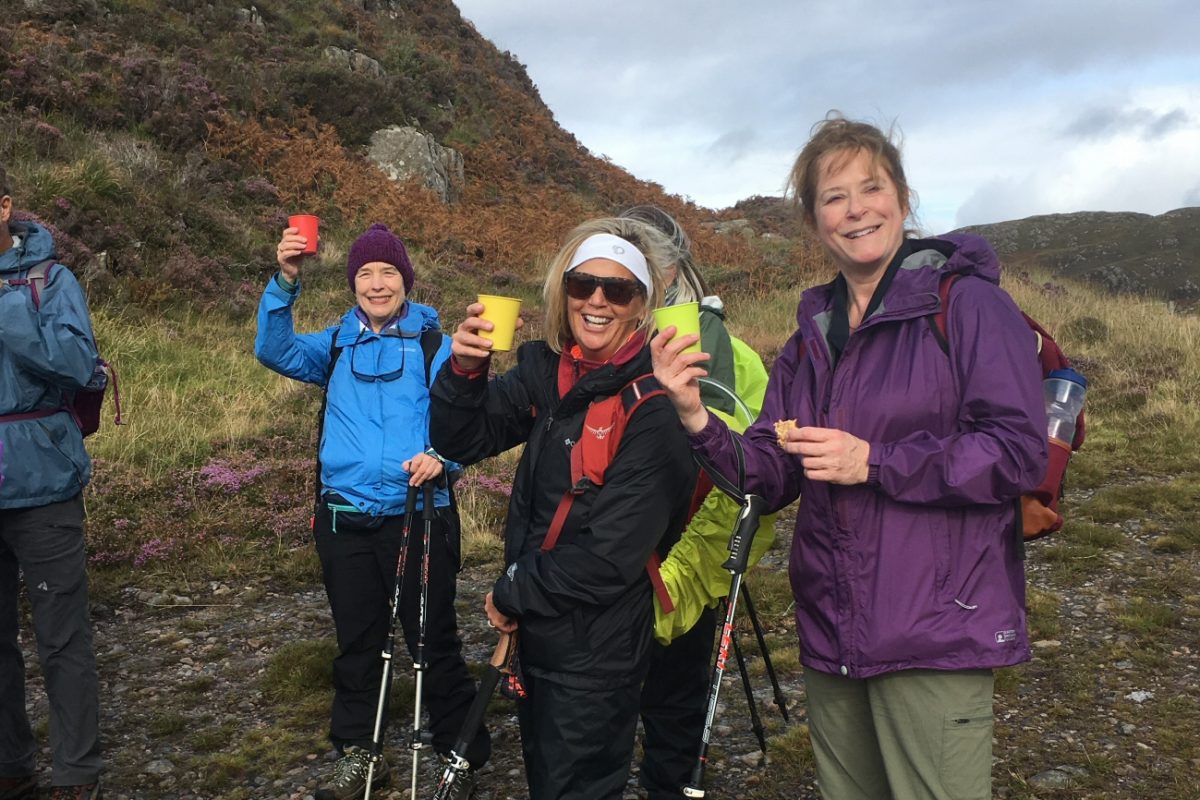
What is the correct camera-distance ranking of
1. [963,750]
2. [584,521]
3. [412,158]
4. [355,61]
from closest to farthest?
[963,750] < [584,521] < [412,158] < [355,61]

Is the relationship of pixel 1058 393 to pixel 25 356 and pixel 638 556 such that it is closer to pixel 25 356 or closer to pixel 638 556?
pixel 638 556

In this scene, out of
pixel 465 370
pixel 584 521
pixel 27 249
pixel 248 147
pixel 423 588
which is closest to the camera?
pixel 584 521

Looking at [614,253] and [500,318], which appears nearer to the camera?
[500,318]

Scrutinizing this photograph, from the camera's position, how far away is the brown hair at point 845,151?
7.45 ft

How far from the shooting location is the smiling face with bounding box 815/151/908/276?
2.23 m

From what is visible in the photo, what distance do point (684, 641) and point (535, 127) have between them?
902 inches

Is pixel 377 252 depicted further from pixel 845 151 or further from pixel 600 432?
pixel 845 151

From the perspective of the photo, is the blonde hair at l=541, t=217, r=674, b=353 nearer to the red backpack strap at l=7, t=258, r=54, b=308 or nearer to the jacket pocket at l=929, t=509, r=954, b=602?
the jacket pocket at l=929, t=509, r=954, b=602

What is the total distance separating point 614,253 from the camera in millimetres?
2631

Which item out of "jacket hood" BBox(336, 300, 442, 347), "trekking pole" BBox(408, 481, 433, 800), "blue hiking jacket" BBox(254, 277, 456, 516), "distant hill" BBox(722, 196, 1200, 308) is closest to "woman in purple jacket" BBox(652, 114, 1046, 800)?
"trekking pole" BBox(408, 481, 433, 800)

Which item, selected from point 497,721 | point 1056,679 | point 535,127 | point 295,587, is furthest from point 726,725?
point 535,127

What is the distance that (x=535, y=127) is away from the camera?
24.3m

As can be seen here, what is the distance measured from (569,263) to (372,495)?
4.82ft

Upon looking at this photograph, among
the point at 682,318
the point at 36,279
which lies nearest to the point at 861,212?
the point at 682,318
